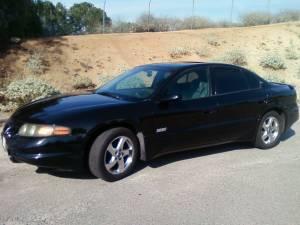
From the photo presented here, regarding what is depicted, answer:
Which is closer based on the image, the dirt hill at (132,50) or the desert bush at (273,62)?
the dirt hill at (132,50)

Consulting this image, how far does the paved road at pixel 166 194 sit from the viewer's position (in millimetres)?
4766

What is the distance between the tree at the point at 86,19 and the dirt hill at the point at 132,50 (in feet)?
23.1

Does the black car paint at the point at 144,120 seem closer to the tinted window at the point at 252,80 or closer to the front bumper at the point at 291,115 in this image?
the tinted window at the point at 252,80

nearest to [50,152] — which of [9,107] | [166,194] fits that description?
[166,194]

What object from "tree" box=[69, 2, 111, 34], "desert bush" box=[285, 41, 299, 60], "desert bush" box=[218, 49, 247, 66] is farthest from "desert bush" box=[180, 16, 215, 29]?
"desert bush" box=[218, 49, 247, 66]

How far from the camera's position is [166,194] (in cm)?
543

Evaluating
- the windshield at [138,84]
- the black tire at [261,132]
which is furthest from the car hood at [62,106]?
the black tire at [261,132]

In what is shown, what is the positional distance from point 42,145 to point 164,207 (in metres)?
1.58

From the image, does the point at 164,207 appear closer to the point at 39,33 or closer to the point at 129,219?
the point at 129,219

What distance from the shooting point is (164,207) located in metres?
5.02

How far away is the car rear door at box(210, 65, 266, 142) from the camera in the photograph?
6.96 metres

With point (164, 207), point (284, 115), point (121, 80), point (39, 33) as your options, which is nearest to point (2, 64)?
point (39, 33)

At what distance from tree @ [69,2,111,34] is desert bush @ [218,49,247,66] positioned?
940 centimetres

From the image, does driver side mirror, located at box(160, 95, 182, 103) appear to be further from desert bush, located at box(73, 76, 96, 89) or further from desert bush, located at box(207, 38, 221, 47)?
desert bush, located at box(207, 38, 221, 47)
